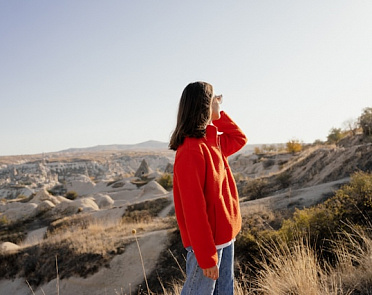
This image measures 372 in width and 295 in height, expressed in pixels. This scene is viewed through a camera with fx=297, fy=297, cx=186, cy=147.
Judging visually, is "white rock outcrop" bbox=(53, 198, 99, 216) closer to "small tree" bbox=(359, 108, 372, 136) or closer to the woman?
"small tree" bbox=(359, 108, 372, 136)

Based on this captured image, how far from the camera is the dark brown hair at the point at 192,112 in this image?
1.67 meters

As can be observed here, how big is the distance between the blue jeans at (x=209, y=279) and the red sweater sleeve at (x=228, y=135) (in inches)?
25.4

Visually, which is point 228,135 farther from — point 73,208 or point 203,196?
point 73,208

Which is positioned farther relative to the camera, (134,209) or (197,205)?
(134,209)

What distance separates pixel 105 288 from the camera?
22.7 ft

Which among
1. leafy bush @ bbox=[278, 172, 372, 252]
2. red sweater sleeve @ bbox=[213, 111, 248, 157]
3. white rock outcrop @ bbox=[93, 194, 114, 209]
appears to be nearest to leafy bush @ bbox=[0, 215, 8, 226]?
white rock outcrop @ bbox=[93, 194, 114, 209]

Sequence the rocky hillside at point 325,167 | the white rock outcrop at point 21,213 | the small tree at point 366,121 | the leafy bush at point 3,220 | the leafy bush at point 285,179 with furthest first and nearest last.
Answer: the white rock outcrop at point 21,213 → the leafy bush at point 3,220 → the small tree at point 366,121 → the leafy bush at point 285,179 → the rocky hillside at point 325,167

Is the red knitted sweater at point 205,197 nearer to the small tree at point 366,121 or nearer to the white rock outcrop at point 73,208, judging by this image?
the small tree at point 366,121

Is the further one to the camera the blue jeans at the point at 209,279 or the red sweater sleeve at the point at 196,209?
the blue jeans at the point at 209,279

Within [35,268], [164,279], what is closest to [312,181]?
[164,279]

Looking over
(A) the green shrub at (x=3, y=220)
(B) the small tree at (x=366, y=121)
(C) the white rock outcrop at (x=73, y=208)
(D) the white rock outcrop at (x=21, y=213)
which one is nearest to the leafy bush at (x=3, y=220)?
(A) the green shrub at (x=3, y=220)

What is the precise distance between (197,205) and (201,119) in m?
0.49

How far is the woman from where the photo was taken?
5.01 feet

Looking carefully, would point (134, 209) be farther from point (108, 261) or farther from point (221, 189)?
point (221, 189)
